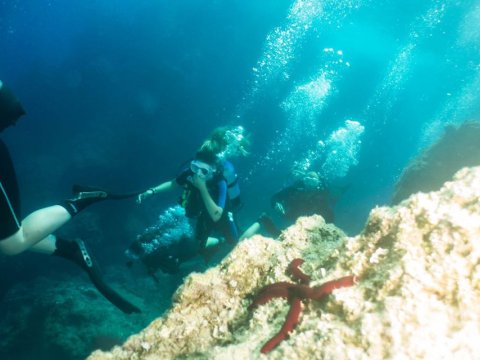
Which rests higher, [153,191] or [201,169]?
[153,191]

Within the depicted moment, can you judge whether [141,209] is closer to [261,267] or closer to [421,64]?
[261,267]

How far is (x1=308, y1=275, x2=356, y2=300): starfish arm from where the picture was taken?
191cm

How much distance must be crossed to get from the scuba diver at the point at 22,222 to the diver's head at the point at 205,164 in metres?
1.77

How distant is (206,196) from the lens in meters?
5.23

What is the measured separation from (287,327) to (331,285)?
0.35m

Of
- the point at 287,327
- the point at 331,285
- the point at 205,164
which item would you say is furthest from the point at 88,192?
the point at 331,285

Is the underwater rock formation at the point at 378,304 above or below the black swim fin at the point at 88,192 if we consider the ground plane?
below

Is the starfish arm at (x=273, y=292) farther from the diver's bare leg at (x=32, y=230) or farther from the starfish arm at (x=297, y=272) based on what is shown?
the diver's bare leg at (x=32, y=230)

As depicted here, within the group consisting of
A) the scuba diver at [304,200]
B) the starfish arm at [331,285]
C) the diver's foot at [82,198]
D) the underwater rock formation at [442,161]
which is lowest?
the starfish arm at [331,285]

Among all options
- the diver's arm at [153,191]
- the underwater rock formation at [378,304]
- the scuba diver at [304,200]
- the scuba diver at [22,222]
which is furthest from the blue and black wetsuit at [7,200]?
the scuba diver at [304,200]

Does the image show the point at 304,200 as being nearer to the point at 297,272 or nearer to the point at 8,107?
the point at 297,272

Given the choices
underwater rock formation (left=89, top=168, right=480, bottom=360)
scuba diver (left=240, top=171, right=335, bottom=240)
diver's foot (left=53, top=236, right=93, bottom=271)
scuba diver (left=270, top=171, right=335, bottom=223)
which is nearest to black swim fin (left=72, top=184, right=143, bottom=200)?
diver's foot (left=53, top=236, right=93, bottom=271)

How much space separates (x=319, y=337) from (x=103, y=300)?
→ 32.3ft

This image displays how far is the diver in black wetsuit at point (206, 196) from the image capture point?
17.4 feet
